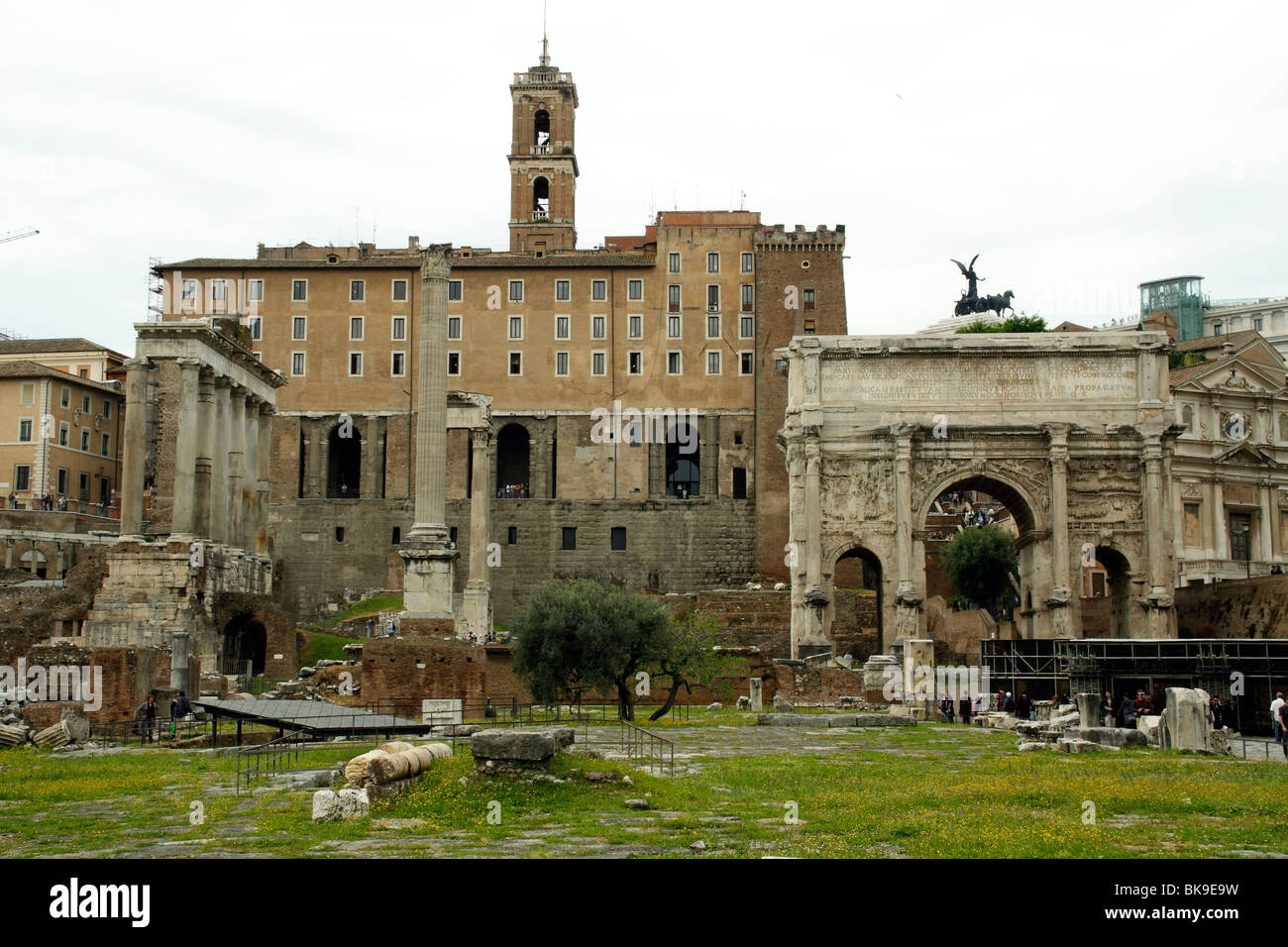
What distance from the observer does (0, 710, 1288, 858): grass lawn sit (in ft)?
37.3

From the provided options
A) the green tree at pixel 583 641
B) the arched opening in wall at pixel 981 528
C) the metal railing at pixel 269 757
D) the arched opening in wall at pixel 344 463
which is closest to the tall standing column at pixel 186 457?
the green tree at pixel 583 641

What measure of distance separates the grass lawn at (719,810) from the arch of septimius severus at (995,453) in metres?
23.3

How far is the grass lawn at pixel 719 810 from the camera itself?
1137 centimetres

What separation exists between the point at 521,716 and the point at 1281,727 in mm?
15419

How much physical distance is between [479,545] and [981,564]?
21039 mm

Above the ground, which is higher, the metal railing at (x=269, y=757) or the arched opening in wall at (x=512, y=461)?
the arched opening in wall at (x=512, y=461)

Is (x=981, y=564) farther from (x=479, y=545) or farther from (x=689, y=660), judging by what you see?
(x=689, y=660)

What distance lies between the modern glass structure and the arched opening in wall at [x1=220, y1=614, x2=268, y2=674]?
7953 cm

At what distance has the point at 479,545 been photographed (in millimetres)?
48562

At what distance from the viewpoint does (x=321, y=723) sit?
20.5m

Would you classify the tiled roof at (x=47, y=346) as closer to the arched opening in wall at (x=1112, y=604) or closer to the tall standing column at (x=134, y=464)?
the tall standing column at (x=134, y=464)

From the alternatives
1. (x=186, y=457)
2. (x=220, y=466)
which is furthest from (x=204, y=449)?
(x=186, y=457)
